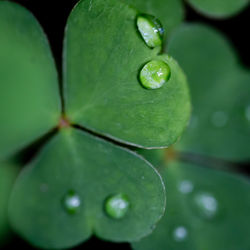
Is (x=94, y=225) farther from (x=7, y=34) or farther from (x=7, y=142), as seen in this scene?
(x=7, y=34)

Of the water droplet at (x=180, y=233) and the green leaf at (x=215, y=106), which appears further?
the green leaf at (x=215, y=106)

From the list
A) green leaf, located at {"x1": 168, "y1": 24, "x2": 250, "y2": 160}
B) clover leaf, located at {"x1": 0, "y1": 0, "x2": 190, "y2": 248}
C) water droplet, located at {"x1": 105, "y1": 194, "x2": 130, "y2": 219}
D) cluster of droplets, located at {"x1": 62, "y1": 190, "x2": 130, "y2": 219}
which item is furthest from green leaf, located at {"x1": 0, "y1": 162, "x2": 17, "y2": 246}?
green leaf, located at {"x1": 168, "y1": 24, "x2": 250, "y2": 160}

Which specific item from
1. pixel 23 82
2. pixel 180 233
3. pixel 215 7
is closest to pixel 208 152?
pixel 180 233

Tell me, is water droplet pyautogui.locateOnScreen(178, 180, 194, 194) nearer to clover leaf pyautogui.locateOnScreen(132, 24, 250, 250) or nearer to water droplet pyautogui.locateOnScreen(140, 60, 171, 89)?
clover leaf pyautogui.locateOnScreen(132, 24, 250, 250)

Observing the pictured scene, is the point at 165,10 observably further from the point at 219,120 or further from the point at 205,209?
the point at 205,209

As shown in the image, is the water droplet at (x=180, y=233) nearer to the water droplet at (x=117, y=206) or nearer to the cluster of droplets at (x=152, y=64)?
the water droplet at (x=117, y=206)

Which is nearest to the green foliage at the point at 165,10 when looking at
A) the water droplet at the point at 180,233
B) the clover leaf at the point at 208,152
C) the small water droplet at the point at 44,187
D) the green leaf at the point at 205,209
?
the clover leaf at the point at 208,152

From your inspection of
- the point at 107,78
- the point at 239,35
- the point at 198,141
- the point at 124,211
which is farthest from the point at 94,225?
the point at 239,35
